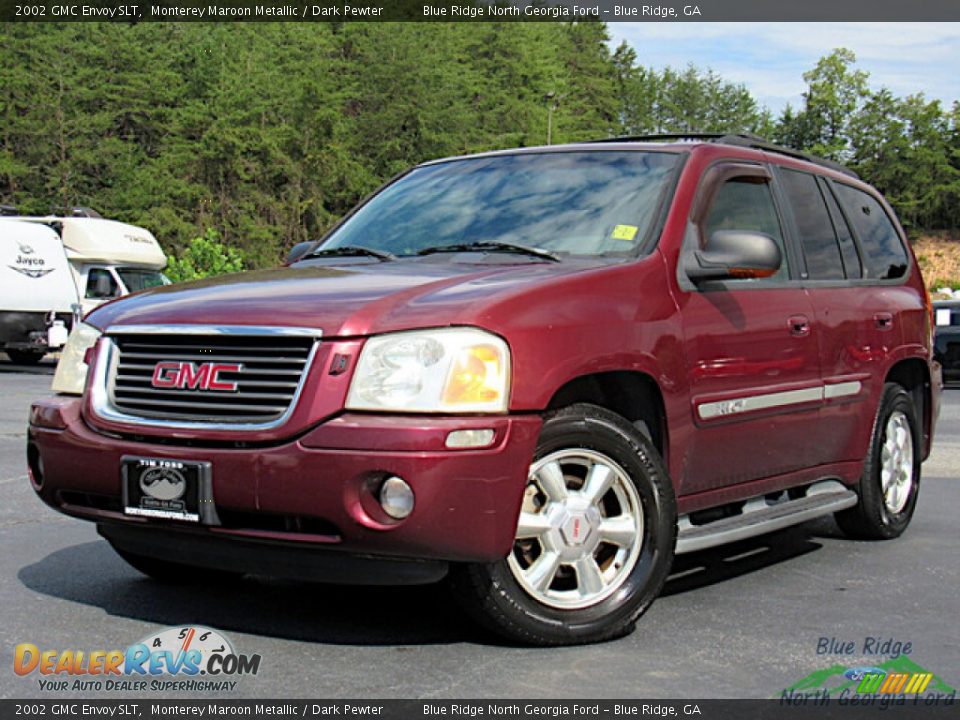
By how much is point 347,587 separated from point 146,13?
6631cm

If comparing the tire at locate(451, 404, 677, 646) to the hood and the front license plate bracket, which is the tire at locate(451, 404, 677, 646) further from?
the front license plate bracket

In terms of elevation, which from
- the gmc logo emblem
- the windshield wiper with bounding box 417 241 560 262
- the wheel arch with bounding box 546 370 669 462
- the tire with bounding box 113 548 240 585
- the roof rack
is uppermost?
the roof rack

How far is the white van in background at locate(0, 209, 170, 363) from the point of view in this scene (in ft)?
71.7

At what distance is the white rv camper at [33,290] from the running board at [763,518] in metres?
17.7

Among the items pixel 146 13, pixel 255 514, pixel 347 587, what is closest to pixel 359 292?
pixel 255 514

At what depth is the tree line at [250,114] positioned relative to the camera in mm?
58281

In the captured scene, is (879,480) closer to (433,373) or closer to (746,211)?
(746,211)

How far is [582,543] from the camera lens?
14.1 feet

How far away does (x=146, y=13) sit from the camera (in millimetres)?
66625

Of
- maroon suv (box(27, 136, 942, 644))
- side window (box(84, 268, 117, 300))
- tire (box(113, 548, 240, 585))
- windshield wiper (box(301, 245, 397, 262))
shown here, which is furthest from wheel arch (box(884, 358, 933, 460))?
side window (box(84, 268, 117, 300))

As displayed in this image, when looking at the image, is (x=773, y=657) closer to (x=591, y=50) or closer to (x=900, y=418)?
(x=900, y=418)

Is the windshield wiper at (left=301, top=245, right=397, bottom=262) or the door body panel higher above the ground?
the windshield wiper at (left=301, top=245, right=397, bottom=262)

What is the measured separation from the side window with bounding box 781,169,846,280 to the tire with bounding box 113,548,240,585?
2891mm

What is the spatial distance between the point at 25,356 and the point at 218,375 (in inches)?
814
